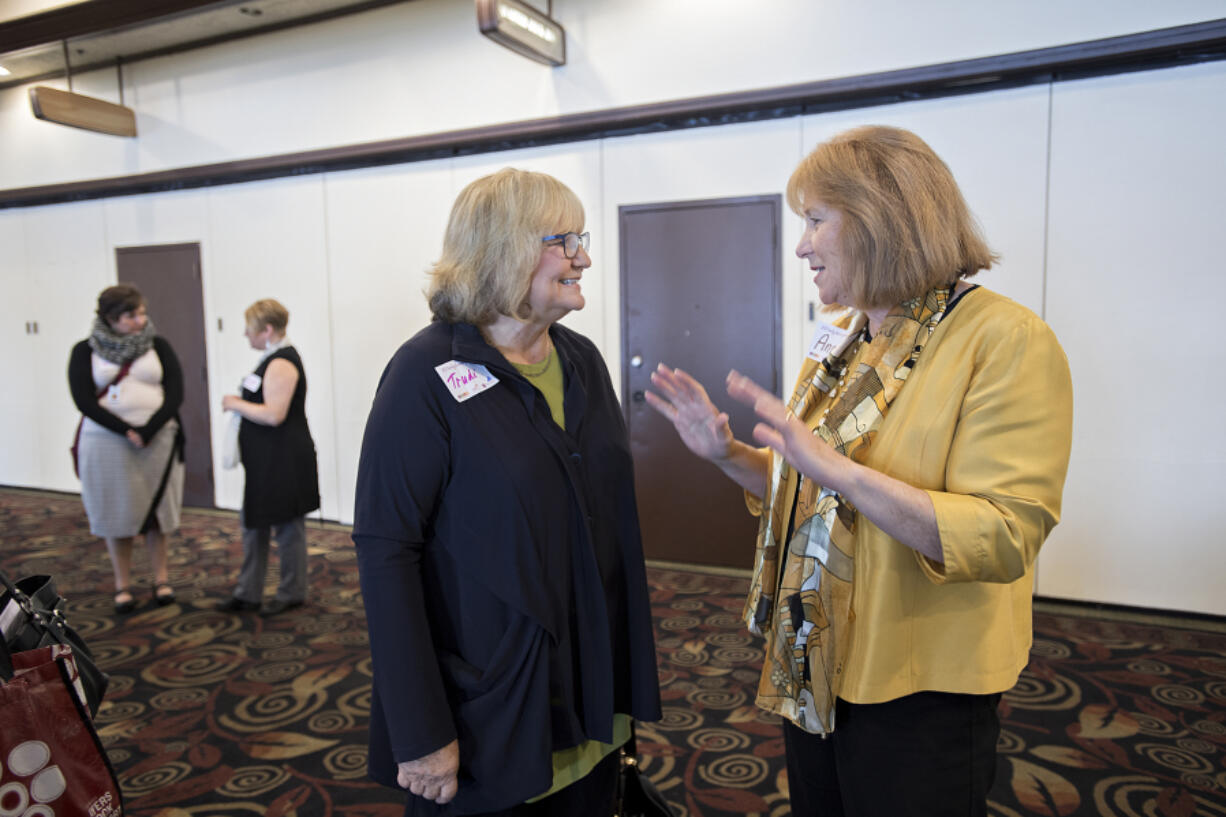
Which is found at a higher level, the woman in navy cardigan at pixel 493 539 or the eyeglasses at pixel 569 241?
the eyeglasses at pixel 569 241

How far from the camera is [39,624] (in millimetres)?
1595

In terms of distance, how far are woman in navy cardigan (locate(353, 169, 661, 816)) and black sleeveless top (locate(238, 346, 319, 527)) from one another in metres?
2.84

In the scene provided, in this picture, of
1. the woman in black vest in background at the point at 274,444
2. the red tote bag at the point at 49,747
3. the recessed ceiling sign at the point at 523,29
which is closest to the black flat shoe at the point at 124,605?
the woman in black vest in background at the point at 274,444

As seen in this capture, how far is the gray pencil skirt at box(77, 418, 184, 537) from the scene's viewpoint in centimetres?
407

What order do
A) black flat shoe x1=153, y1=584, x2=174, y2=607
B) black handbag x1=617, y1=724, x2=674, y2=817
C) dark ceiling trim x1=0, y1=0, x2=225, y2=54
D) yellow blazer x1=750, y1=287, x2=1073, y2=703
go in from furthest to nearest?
1. dark ceiling trim x1=0, y1=0, x2=225, y2=54
2. black flat shoe x1=153, y1=584, x2=174, y2=607
3. black handbag x1=617, y1=724, x2=674, y2=817
4. yellow blazer x1=750, y1=287, x2=1073, y2=703

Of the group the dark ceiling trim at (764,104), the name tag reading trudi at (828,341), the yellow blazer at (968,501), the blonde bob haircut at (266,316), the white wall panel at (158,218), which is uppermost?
the dark ceiling trim at (764,104)

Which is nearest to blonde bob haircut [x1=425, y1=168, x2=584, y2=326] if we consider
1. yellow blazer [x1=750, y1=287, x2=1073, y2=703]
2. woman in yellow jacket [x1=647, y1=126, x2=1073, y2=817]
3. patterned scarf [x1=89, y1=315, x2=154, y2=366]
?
woman in yellow jacket [x1=647, y1=126, x2=1073, y2=817]

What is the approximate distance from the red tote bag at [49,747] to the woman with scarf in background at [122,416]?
A: 9.73ft

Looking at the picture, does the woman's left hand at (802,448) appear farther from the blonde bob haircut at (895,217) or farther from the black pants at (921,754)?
the black pants at (921,754)

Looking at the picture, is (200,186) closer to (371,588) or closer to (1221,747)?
(371,588)

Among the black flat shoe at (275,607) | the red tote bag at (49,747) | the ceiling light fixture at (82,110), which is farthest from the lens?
the ceiling light fixture at (82,110)

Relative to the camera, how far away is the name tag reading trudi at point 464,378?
1369 millimetres

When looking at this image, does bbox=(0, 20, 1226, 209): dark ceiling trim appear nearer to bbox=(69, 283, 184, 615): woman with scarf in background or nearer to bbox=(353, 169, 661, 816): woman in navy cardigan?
bbox=(69, 283, 184, 615): woman with scarf in background

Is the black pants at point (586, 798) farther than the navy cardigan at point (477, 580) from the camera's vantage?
Yes
